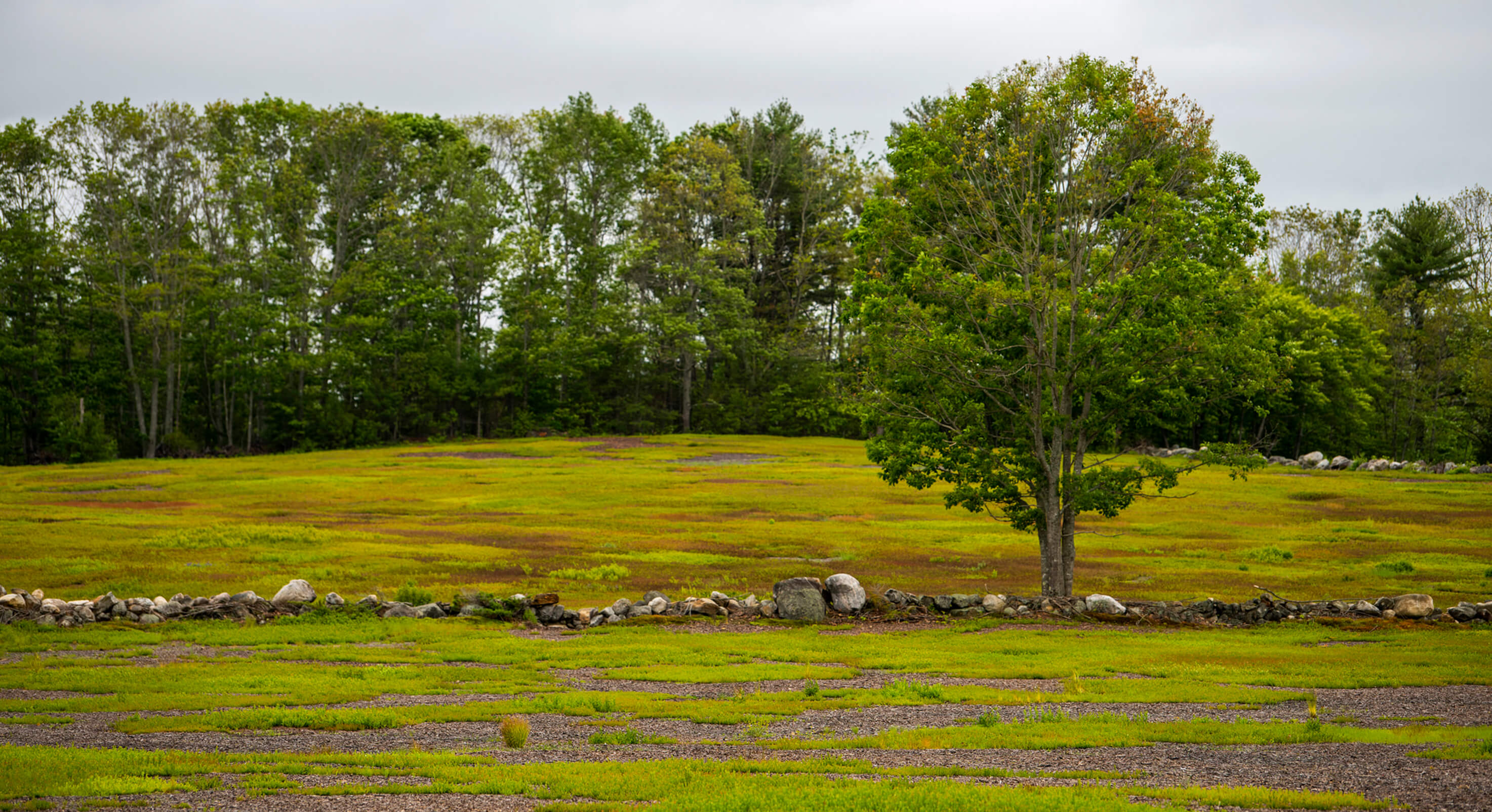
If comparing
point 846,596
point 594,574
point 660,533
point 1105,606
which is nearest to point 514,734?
point 846,596

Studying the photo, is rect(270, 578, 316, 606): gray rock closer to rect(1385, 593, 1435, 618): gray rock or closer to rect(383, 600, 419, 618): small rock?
rect(383, 600, 419, 618): small rock

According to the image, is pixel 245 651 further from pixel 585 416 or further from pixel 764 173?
pixel 764 173

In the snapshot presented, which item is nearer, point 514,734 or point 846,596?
point 514,734

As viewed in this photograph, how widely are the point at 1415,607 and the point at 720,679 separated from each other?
16433 millimetres

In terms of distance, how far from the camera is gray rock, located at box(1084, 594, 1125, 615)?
79.7ft

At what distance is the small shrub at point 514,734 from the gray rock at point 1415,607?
20465 millimetres

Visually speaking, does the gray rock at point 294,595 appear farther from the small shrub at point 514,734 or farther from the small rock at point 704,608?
the small shrub at point 514,734

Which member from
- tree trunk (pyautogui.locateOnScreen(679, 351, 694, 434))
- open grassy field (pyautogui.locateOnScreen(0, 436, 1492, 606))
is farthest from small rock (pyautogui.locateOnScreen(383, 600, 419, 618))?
tree trunk (pyautogui.locateOnScreen(679, 351, 694, 434))

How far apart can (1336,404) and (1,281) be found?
91.6m

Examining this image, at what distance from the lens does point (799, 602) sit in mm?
23562

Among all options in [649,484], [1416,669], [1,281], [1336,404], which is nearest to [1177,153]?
[1416,669]

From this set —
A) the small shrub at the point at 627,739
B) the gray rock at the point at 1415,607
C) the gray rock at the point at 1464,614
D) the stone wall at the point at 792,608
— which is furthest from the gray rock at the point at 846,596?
the gray rock at the point at 1464,614

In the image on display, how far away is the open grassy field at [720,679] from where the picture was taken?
32.6ft

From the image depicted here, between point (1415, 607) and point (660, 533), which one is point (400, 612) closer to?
point (660, 533)
